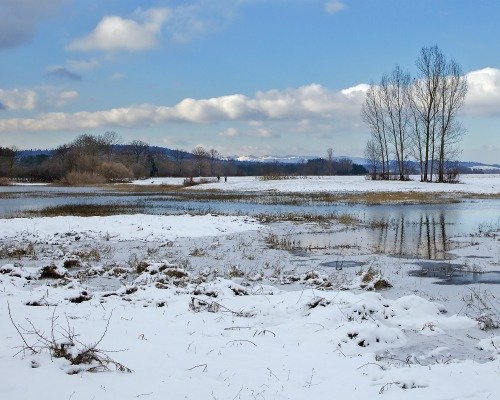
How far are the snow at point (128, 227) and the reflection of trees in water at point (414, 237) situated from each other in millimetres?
5914

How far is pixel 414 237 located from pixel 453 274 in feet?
24.1

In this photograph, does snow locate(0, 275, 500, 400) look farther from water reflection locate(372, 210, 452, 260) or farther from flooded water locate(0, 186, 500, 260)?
flooded water locate(0, 186, 500, 260)

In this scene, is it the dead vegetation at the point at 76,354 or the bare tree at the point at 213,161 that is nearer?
the dead vegetation at the point at 76,354

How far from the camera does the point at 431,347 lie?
21.2ft

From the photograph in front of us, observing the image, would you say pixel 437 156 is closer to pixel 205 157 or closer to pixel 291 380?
pixel 291 380

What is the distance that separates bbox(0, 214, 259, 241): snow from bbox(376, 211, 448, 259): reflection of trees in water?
591cm

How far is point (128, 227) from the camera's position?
19.6m

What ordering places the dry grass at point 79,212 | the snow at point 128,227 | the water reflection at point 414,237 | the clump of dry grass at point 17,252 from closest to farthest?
the clump of dry grass at point 17,252 → the water reflection at point 414,237 → the snow at point 128,227 → the dry grass at point 79,212

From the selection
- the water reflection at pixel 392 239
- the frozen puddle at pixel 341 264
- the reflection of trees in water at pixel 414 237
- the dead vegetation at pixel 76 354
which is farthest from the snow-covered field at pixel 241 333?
the water reflection at pixel 392 239

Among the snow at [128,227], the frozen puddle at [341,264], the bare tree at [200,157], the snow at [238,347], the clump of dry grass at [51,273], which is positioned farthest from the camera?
the bare tree at [200,157]

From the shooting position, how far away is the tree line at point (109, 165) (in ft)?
298

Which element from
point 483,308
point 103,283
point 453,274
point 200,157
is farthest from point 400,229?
point 200,157

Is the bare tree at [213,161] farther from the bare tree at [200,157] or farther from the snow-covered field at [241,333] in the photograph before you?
the snow-covered field at [241,333]

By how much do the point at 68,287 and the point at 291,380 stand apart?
564cm
